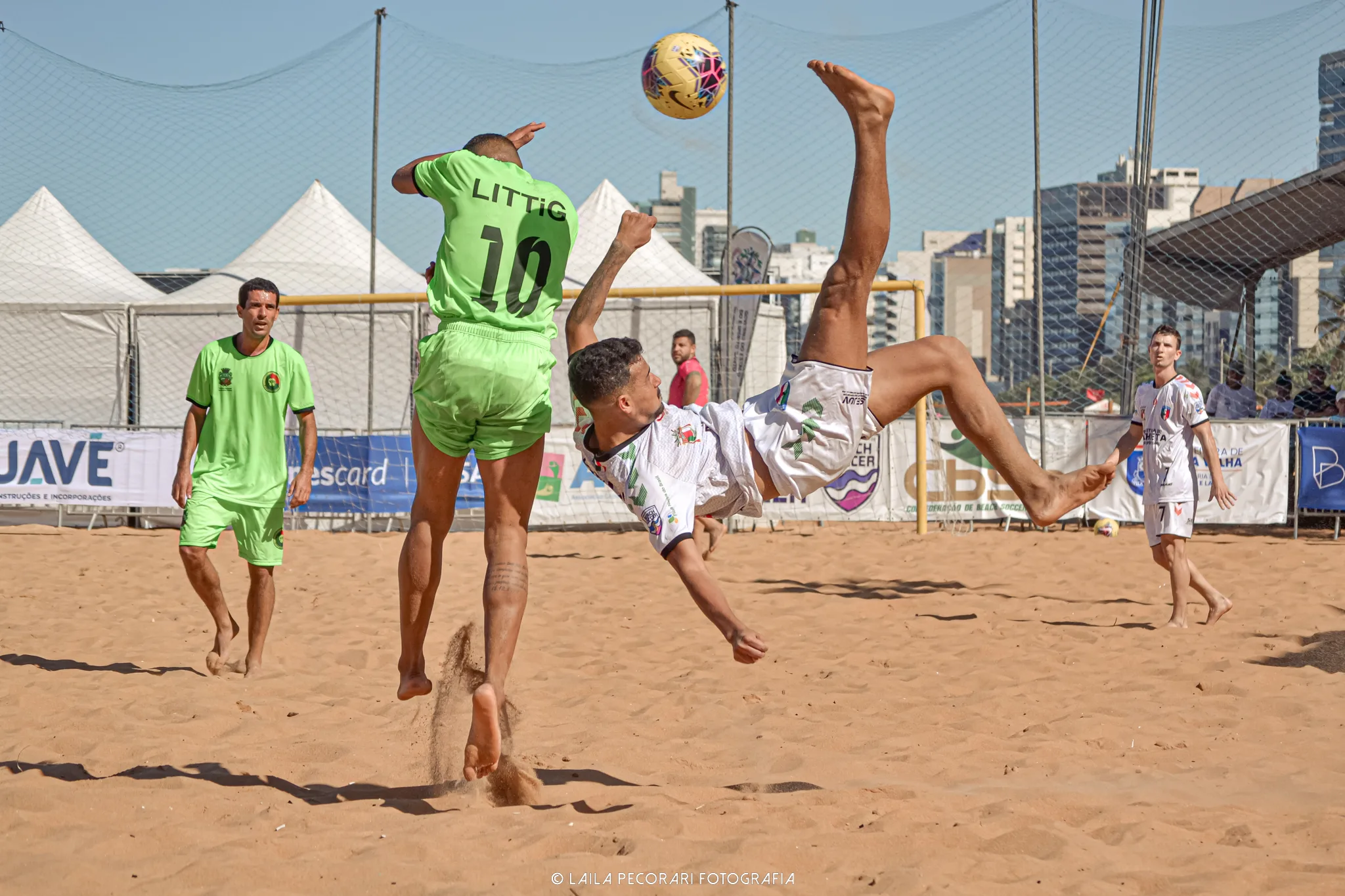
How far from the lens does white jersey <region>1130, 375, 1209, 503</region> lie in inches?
261

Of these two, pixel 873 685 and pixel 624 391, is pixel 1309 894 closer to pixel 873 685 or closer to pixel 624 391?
pixel 624 391

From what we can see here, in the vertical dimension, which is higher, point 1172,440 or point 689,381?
point 689,381

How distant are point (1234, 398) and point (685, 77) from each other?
956 cm

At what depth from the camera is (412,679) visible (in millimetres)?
3598

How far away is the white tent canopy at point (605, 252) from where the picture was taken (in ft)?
45.6

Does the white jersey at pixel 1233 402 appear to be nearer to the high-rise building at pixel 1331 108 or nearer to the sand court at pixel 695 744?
the high-rise building at pixel 1331 108

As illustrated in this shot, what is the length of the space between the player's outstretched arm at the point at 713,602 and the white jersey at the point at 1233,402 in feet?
36.9

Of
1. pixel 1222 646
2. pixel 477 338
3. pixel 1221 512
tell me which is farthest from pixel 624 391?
pixel 1221 512

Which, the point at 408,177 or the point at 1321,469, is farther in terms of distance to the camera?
the point at 1321,469

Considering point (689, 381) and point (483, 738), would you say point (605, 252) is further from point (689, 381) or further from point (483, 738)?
point (483, 738)

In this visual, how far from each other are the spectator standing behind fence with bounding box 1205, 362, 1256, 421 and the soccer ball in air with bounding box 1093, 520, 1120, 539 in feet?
9.20

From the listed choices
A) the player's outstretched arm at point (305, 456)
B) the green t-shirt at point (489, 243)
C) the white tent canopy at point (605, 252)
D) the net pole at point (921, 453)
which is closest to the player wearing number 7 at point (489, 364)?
the green t-shirt at point (489, 243)

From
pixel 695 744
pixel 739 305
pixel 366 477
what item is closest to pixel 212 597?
pixel 695 744

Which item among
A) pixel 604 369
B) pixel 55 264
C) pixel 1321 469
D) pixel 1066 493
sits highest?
pixel 55 264
